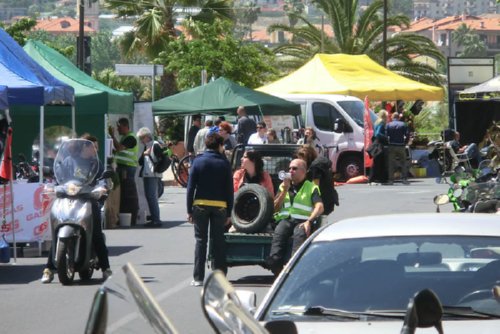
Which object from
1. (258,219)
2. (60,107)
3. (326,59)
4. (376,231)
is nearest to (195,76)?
(326,59)

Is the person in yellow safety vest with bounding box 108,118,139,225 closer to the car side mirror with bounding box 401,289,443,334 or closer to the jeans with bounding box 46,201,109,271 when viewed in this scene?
Answer: the jeans with bounding box 46,201,109,271

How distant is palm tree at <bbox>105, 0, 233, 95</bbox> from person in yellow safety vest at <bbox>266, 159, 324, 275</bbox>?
37.5 m

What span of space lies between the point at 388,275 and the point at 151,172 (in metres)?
15.2

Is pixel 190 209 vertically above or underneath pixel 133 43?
underneath

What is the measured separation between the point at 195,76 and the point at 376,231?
40.7 m

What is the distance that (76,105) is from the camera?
20.7 metres

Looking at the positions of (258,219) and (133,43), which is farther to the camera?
(133,43)

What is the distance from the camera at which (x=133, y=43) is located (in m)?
51.1

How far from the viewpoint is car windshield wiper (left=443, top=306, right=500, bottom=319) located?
6457 millimetres

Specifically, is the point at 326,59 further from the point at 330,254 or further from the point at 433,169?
the point at 330,254

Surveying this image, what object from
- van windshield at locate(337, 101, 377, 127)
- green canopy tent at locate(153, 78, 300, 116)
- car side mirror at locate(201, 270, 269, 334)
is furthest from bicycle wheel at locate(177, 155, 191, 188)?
car side mirror at locate(201, 270, 269, 334)

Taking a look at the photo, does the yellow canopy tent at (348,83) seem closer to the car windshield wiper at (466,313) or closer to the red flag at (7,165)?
the red flag at (7,165)

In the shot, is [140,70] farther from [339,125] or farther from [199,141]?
[339,125]

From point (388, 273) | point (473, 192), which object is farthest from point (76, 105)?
point (388, 273)
